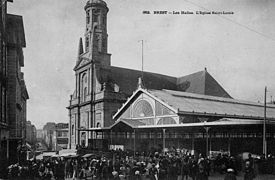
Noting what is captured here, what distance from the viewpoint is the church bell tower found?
164 ft

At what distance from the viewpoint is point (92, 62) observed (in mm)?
49719

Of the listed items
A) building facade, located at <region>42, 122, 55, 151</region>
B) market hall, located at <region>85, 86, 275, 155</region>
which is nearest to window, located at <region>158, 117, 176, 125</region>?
market hall, located at <region>85, 86, 275, 155</region>

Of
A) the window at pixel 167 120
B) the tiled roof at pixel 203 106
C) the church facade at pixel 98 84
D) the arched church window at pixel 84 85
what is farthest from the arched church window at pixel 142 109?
the arched church window at pixel 84 85

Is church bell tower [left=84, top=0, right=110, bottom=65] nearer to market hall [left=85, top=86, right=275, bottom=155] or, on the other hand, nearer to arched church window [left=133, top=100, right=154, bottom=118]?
market hall [left=85, top=86, right=275, bottom=155]

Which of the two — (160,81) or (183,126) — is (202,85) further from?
(183,126)

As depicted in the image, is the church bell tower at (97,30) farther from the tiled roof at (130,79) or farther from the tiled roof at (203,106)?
the tiled roof at (203,106)

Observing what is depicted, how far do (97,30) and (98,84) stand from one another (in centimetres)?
952

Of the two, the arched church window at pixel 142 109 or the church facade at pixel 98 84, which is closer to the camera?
the arched church window at pixel 142 109

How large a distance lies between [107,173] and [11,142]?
12315 mm

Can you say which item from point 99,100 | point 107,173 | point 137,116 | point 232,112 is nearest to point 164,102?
point 137,116

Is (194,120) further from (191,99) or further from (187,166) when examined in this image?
(187,166)

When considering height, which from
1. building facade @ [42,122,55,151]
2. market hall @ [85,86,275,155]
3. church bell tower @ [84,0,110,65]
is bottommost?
building facade @ [42,122,55,151]

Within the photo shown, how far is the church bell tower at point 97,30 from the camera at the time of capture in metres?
50.0

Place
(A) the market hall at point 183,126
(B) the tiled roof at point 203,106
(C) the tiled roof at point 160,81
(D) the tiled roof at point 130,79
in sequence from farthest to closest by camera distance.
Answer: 1. (C) the tiled roof at point 160,81
2. (D) the tiled roof at point 130,79
3. (B) the tiled roof at point 203,106
4. (A) the market hall at point 183,126
